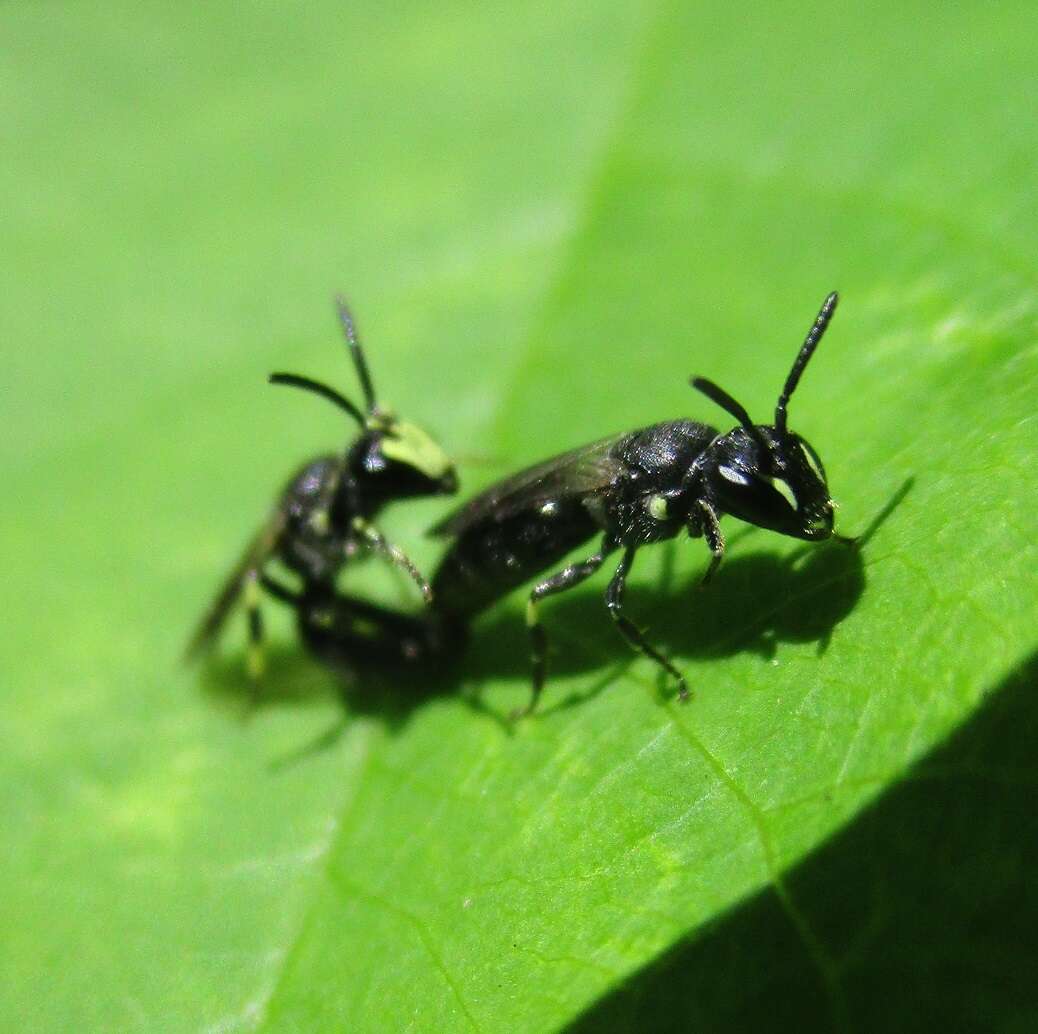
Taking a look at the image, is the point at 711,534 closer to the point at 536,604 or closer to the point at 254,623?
the point at 536,604

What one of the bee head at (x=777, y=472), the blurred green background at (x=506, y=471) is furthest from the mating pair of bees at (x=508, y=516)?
the blurred green background at (x=506, y=471)

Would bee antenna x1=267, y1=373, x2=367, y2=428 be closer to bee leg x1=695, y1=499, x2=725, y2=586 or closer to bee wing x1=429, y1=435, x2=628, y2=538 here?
bee wing x1=429, y1=435, x2=628, y2=538

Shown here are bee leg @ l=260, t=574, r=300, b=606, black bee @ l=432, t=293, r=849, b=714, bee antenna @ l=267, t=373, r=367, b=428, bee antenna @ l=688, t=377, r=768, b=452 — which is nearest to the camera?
bee antenna @ l=688, t=377, r=768, b=452

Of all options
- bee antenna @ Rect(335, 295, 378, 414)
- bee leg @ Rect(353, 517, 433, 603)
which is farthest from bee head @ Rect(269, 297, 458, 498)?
bee leg @ Rect(353, 517, 433, 603)

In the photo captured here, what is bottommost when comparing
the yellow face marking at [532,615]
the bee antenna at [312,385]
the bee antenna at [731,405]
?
the yellow face marking at [532,615]

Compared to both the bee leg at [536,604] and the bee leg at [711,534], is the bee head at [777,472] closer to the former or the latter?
the bee leg at [711,534]
